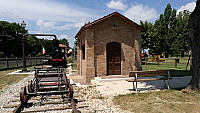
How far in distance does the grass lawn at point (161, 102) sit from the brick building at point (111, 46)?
4302 mm

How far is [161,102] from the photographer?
548 cm

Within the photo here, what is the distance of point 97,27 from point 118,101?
6.02 meters

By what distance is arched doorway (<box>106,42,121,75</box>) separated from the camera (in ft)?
35.3

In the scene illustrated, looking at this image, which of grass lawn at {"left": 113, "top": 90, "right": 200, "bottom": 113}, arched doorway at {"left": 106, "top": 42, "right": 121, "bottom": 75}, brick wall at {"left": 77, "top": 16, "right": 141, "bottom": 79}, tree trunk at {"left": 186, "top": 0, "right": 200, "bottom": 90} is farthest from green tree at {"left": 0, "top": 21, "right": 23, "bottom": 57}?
tree trunk at {"left": 186, "top": 0, "right": 200, "bottom": 90}

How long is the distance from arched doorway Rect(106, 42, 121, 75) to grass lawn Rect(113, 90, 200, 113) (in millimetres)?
4402

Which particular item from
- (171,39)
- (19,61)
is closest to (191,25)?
(19,61)

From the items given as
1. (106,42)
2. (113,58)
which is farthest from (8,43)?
(113,58)

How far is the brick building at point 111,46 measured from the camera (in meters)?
10.2

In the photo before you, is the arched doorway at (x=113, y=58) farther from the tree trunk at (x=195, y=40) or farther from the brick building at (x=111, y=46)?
the tree trunk at (x=195, y=40)

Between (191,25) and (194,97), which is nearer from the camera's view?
(194,97)

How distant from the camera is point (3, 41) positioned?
42.2 m

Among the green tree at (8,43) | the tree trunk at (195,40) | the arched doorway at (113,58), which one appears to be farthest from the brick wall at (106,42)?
the green tree at (8,43)

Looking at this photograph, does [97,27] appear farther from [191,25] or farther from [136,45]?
[191,25]

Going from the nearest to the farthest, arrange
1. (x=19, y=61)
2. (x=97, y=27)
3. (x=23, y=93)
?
(x=23, y=93) < (x=97, y=27) < (x=19, y=61)
